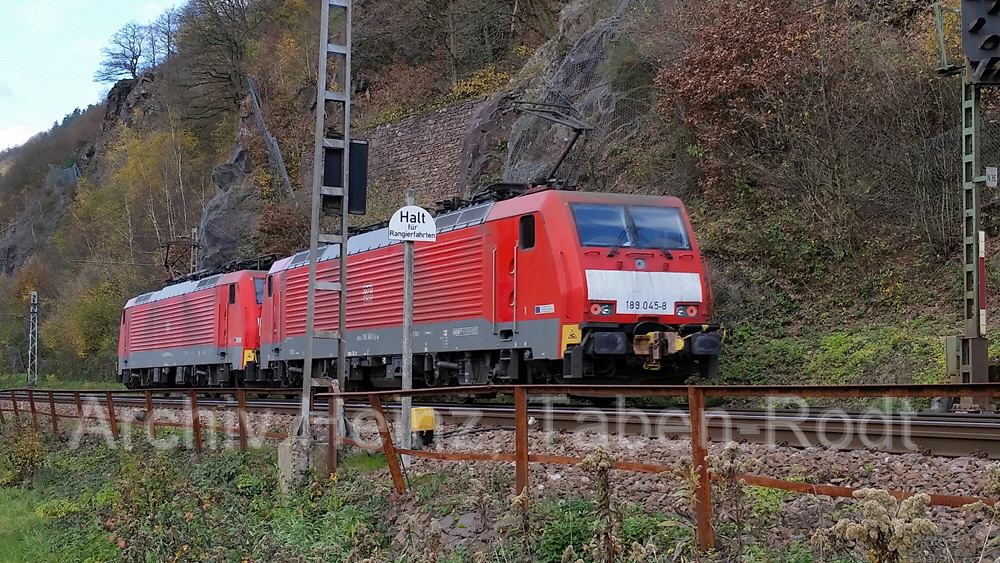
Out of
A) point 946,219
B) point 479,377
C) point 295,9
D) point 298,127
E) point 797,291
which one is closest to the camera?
point 479,377

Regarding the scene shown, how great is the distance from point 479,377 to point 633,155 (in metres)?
10.4

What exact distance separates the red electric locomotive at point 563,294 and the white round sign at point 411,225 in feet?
11.7

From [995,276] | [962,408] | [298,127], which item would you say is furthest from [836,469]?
[298,127]

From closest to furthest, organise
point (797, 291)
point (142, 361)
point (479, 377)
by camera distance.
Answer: point (479, 377) → point (797, 291) → point (142, 361)

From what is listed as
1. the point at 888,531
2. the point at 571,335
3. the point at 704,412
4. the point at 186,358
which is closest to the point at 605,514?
the point at 704,412

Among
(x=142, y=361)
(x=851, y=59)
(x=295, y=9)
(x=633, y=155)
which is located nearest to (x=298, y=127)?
(x=295, y=9)

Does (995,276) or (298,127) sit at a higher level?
(298,127)

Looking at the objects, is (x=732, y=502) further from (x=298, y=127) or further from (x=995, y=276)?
(x=298, y=127)

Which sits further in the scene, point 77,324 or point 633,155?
point 77,324

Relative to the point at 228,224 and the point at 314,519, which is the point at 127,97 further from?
the point at 314,519

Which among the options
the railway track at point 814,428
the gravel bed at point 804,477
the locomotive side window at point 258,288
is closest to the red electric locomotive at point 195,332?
the locomotive side window at point 258,288

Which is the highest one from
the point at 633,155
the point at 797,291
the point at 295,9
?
the point at 295,9

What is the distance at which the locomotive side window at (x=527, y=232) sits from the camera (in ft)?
46.2

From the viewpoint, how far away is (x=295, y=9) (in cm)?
5981
